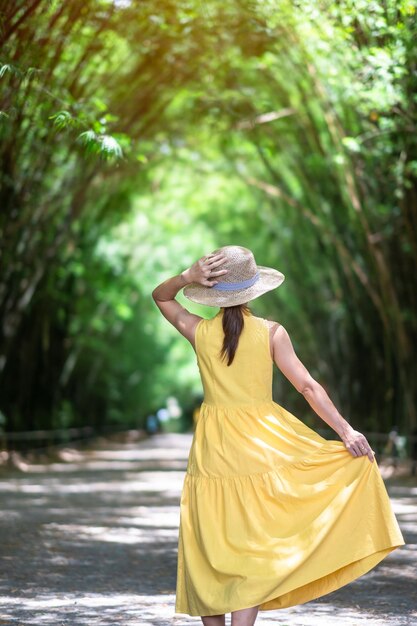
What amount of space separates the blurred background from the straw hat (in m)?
2.79

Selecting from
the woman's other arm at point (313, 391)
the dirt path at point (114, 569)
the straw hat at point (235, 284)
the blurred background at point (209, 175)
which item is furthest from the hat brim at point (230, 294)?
the blurred background at point (209, 175)

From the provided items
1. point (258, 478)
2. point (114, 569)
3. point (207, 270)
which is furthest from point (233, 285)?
point (114, 569)

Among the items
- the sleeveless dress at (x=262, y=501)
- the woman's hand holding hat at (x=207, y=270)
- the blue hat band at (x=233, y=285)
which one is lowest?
the sleeveless dress at (x=262, y=501)

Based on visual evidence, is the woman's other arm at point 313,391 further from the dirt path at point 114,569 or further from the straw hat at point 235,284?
the dirt path at point 114,569

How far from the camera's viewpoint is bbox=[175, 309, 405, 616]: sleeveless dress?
4168 mm

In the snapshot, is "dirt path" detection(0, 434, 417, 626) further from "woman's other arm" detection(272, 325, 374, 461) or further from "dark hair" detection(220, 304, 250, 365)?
"dark hair" detection(220, 304, 250, 365)

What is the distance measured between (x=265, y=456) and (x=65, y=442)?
2433 centimetres

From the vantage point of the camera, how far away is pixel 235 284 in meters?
4.34

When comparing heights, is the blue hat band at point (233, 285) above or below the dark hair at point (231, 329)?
above

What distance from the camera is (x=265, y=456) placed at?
14.0 feet

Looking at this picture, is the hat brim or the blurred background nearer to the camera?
the hat brim

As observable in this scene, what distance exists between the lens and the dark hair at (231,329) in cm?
429

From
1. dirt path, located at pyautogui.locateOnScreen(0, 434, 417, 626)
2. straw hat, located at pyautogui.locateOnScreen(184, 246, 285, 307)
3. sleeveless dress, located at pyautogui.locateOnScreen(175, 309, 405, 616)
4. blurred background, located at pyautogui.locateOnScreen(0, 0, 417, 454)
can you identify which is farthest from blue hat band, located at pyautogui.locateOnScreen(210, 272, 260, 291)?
blurred background, located at pyautogui.locateOnScreen(0, 0, 417, 454)

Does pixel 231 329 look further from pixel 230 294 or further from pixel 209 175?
pixel 209 175
